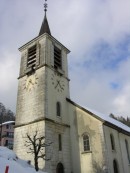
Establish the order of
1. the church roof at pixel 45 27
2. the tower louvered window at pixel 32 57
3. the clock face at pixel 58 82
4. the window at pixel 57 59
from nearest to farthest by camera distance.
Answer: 1. the clock face at pixel 58 82
2. the tower louvered window at pixel 32 57
3. the window at pixel 57 59
4. the church roof at pixel 45 27

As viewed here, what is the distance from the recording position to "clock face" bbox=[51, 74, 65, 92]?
2619cm

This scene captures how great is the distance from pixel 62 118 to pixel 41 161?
587cm

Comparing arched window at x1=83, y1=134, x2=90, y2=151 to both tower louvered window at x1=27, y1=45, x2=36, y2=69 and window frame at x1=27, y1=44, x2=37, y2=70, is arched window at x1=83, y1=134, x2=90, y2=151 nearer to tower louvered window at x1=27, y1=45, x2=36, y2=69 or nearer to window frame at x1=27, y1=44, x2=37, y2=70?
window frame at x1=27, y1=44, x2=37, y2=70

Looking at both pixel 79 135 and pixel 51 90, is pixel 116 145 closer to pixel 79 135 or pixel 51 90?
pixel 79 135

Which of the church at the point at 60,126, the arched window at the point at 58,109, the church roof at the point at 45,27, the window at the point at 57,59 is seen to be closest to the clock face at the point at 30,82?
the church at the point at 60,126

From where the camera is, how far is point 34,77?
86.5ft

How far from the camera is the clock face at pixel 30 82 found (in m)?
26.0

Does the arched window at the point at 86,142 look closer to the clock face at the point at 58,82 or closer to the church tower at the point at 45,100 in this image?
the church tower at the point at 45,100

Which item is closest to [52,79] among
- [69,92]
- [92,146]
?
[69,92]

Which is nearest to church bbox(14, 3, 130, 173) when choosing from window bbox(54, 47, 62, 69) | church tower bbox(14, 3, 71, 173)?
church tower bbox(14, 3, 71, 173)

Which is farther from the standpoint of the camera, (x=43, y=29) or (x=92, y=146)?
(x=43, y=29)

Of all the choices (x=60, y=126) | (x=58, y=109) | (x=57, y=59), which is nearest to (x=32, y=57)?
(x=57, y=59)

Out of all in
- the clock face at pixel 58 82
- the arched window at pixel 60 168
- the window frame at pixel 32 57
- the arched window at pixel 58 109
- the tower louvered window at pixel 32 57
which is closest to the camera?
the arched window at pixel 60 168

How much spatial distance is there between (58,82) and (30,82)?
139 inches
